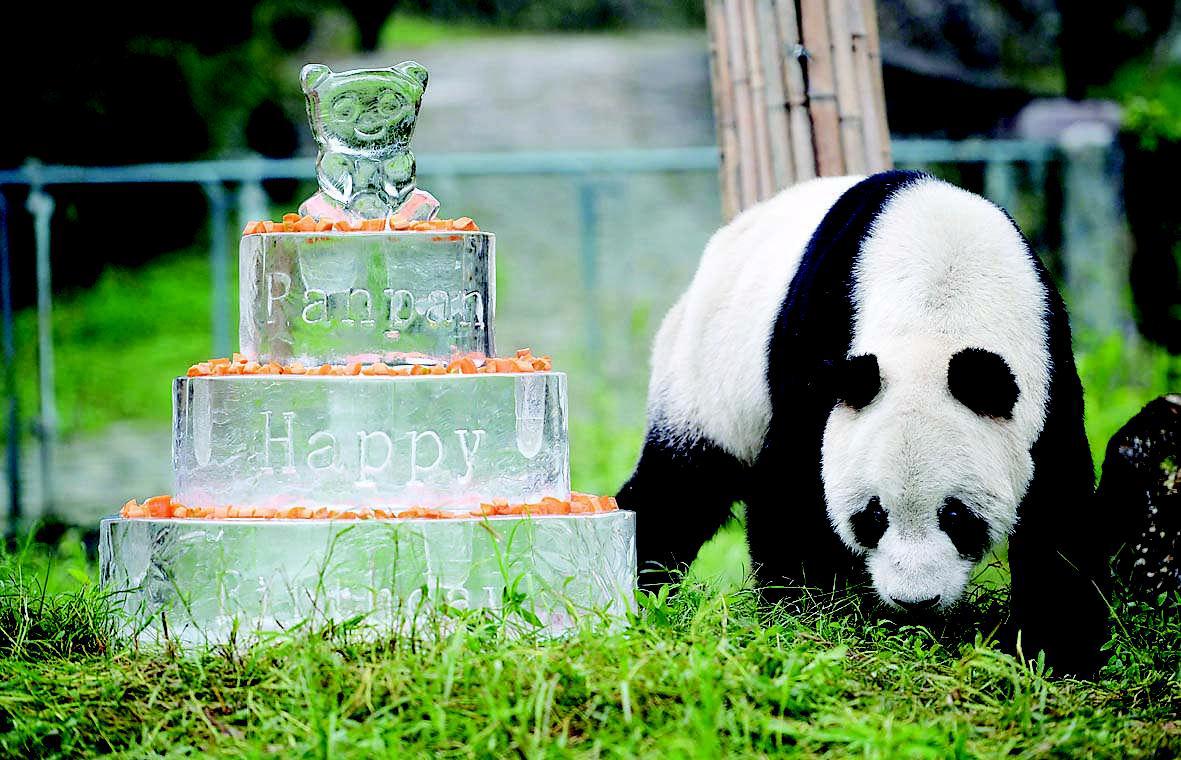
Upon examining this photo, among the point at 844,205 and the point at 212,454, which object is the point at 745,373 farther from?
the point at 212,454

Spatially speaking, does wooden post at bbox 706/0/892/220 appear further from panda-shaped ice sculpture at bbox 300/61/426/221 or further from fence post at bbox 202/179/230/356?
fence post at bbox 202/179/230/356

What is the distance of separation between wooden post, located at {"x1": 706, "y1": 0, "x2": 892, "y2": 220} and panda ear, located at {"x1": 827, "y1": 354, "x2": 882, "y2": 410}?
5.83ft

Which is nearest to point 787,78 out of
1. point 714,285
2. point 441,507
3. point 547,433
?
point 714,285

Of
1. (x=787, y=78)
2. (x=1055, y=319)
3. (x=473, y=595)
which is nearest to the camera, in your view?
(x=473, y=595)

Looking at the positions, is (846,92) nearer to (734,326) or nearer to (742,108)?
(742,108)

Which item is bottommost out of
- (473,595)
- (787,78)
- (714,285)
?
(473,595)

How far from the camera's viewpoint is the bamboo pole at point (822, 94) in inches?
210

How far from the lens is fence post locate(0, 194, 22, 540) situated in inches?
324

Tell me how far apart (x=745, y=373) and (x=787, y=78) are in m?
1.58

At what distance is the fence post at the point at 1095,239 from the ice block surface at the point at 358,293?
7749 millimetres

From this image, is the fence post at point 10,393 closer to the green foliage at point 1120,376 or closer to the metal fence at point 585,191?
the metal fence at point 585,191

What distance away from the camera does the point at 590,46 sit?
51.7 ft

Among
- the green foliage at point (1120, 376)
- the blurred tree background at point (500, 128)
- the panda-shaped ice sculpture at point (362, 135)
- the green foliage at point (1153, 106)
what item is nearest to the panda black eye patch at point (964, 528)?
the panda-shaped ice sculpture at point (362, 135)

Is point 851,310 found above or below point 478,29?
below
